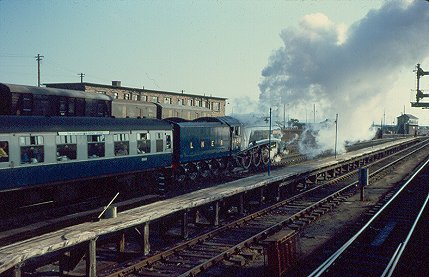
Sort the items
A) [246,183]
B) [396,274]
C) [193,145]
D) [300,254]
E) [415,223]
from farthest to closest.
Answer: [193,145]
[246,183]
[415,223]
[300,254]
[396,274]

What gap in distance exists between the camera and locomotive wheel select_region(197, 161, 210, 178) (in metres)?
26.1

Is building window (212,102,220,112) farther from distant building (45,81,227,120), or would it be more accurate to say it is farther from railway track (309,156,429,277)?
railway track (309,156,429,277)

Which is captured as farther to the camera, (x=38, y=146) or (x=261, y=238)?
(x=38, y=146)

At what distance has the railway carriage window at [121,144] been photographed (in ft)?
62.2

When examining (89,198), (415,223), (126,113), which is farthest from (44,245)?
(126,113)

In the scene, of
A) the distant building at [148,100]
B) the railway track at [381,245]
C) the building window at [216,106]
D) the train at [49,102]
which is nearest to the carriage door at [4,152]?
the train at [49,102]

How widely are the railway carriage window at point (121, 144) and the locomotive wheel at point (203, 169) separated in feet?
23.1

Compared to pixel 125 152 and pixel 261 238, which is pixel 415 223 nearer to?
pixel 261 238

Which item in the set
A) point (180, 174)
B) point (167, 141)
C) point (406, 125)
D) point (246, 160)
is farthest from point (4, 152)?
point (406, 125)

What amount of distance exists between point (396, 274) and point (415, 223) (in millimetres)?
5479

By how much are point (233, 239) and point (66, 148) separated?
757 cm

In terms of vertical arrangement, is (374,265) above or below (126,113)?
below

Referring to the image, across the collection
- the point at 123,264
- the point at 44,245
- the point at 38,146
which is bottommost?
the point at 123,264

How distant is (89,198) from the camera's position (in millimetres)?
18156
